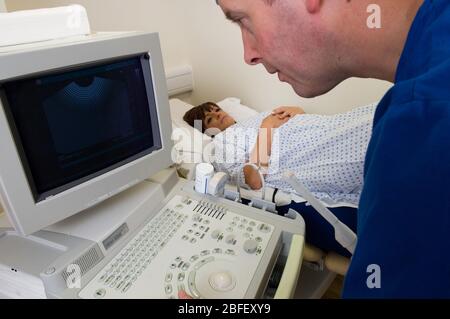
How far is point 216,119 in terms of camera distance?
182 centimetres

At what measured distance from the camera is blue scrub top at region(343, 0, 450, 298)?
367 millimetres

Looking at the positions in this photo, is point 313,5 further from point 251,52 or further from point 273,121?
point 273,121

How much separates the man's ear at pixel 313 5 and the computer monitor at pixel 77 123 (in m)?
0.40

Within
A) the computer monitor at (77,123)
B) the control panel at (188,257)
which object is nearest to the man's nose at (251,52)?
the computer monitor at (77,123)

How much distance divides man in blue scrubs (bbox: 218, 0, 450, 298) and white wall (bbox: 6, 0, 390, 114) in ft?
3.84

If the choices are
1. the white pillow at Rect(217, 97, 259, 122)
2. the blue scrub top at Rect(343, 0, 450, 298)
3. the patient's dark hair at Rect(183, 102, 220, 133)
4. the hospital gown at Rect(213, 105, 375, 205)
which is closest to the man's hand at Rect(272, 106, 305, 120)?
the hospital gown at Rect(213, 105, 375, 205)

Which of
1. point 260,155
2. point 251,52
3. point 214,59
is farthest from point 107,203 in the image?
Answer: point 214,59

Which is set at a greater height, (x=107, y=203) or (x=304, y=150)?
(x=107, y=203)

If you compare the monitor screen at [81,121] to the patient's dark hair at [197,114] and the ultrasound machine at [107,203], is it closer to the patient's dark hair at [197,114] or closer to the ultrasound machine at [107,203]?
the ultrasound machine at [107,203]

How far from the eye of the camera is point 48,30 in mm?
667

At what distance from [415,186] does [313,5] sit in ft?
1.10

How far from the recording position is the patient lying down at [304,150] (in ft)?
3.84

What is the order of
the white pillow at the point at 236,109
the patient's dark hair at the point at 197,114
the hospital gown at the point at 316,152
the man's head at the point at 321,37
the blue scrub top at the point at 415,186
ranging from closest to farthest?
the blue scrub top at the point at 415,186 → the man's head at the point at 321,37 → the hospital gown at the point at 316,152 → the patient's dark hair at the point at 197,114 → the white pillow at the point at 236,109
